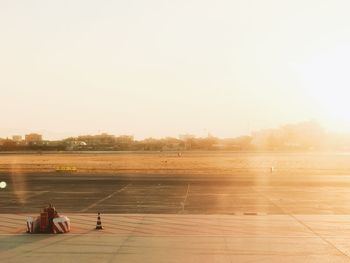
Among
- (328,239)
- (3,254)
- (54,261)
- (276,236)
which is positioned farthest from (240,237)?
(3,254)

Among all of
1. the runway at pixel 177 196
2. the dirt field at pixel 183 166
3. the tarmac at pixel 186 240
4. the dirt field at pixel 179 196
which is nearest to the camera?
the tarmac at pixel 186 240

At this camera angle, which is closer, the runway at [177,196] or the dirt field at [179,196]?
the runway at [177,196]

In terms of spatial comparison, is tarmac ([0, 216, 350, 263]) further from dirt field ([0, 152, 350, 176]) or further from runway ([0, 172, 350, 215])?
dirt field ([0, 152, 350, 176])

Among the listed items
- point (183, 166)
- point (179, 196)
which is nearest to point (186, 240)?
point (179, 196)

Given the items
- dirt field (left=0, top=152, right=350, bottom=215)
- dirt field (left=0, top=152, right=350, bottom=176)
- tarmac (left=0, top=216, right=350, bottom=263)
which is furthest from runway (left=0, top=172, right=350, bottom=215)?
dirt field (left=0, top=152, right=350, bottom=176)

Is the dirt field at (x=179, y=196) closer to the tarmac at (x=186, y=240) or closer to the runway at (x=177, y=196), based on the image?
the runway at (x=177, y=196)

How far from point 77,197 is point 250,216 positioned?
15.9 metres

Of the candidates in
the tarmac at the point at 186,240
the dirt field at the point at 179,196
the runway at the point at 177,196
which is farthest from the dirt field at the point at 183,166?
the tarmac at the point at 186,240

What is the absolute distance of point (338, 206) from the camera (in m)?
32.2

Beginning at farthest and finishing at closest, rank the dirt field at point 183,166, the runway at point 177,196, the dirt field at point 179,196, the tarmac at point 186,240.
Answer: the dirt field at point 183,166 < the dirt field at point 179,196 < the runway at point 177,196 < the tarmac at point 186,240

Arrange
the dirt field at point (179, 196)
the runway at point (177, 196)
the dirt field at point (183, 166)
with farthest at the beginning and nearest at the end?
the dirt field at point (183, 166) < the dirt field at point (179, 196) < the runway at point (177, 196)

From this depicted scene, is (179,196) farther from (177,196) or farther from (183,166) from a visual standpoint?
(183,166)

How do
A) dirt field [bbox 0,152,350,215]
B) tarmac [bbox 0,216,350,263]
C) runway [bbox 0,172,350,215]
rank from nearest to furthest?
tarmac [bbox 0,216,350,263]
runway [bbox 0,172,350,215]
dirt field [bbox 0,152,350,215]

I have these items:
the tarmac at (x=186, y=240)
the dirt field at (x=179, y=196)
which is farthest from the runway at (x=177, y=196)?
the tarmac at (x=186, y=240)
